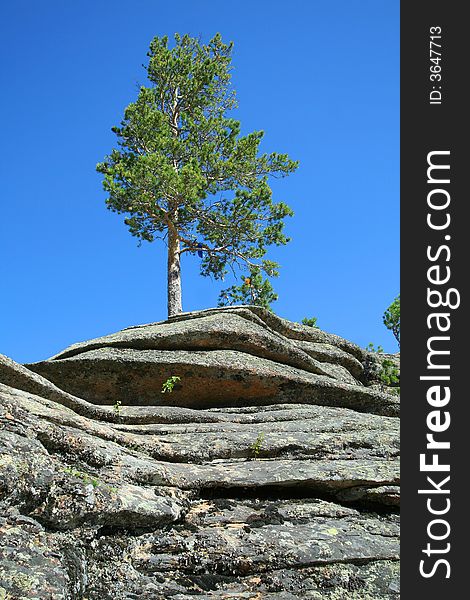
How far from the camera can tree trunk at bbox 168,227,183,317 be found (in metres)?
26.4

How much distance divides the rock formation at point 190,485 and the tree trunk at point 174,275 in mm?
14765

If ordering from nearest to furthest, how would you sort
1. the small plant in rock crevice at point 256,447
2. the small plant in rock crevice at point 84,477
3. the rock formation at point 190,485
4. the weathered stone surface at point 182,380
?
the rock formation at point 190,485 → the small plant in rock crevice at point 84,477 → the small plant in rock crevice at point 256,447 → the weathered stone surface at point 182,380

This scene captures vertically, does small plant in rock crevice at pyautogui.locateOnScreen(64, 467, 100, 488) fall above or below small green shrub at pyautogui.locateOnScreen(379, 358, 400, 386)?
below

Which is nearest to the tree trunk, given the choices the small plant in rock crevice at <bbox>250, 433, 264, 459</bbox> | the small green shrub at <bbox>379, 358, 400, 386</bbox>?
the small green shrub at <bbox>379, 358, 400, 386</bbox>

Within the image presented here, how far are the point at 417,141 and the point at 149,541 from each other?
5.27 metres

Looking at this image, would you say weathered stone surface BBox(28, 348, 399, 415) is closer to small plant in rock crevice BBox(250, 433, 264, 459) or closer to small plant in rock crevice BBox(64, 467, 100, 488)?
small plant in rock crevice BBox(250, 433, 264, 459)

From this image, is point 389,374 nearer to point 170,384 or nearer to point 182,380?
point 182,380

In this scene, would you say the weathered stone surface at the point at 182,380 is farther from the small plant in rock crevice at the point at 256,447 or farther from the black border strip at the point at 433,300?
the black border strip at the point at 433,300

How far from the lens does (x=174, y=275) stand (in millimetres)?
27078

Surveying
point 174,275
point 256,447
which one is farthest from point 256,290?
point 256,447

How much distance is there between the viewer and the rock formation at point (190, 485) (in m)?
5.11

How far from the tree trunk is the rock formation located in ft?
48.4

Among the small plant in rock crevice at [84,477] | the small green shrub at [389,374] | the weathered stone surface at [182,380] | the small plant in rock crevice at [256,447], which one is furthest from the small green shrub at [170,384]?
the small green shrub at [389,374]

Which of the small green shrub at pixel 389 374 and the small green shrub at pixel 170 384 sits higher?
the small green shrub at pixel 389 374
